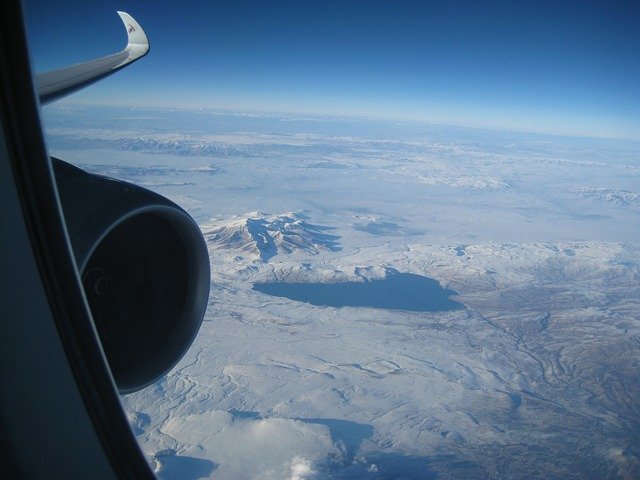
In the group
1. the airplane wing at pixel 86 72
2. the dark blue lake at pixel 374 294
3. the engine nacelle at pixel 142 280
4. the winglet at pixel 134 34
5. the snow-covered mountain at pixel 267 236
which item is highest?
the winglet at pixel 134 34

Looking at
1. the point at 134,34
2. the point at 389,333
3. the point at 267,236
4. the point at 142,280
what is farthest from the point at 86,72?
the point at 267,236

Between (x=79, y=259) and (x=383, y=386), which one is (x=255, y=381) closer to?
(x=383, y=386)

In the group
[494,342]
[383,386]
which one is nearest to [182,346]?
[383,386]

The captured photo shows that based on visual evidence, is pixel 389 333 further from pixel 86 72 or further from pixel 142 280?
pixel 142 280

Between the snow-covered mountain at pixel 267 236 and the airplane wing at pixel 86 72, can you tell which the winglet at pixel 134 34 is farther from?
the snow-covered mountain at pixel 267 236

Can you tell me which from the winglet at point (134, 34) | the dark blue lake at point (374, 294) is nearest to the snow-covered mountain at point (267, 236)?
the dark blue lake at point (374, 294)

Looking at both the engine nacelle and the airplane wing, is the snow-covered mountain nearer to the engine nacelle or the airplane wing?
the airplane wing

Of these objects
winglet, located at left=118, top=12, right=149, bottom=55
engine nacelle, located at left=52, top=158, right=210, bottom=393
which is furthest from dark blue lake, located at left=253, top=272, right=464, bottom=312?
engine nacelle, located at left=52, top=158, right=210, bottom=393
